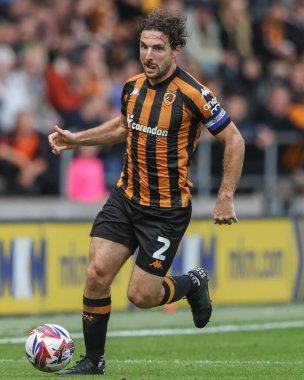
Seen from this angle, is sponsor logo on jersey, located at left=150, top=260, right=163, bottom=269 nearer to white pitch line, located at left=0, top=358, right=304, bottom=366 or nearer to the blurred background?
white pitch line, located at left=0, top=358, right=304, bottom=366

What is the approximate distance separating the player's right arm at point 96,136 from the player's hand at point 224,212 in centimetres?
114

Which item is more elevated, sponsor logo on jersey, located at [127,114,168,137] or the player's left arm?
sponsor logo on jersey, located at [127,114,168,137]

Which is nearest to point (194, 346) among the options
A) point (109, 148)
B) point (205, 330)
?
point (205, 330)

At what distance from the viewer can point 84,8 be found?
17047 mm

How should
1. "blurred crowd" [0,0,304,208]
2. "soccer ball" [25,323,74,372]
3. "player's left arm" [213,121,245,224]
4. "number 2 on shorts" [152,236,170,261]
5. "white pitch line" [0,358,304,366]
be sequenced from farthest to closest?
"blurred crowd" [0,0,304,208] → "white pitch line" [0,358,304,366] → "number 2 on shorts" [152,236,170,261] → "player's left arm" [213,121,245,224] → "soccer ball" [25,323,74,372]


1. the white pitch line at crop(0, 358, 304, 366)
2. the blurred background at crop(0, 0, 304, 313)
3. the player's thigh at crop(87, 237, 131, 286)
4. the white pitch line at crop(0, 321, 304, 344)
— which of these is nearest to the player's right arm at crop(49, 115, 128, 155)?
the player's thigh at crop(87, 237, 131, 286)

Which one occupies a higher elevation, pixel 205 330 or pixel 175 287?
pixel 175 287

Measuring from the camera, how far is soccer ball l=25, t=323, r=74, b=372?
8195mm

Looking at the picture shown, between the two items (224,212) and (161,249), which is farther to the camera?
(161,249)

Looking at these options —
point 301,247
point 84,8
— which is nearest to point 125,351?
point 301,247

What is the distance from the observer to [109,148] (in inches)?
628

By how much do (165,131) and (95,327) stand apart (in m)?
1.54

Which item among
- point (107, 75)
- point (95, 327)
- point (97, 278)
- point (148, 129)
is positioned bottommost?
point (95, 327)

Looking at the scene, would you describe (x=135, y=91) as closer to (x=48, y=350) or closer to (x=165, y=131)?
(x=165, y=131)
